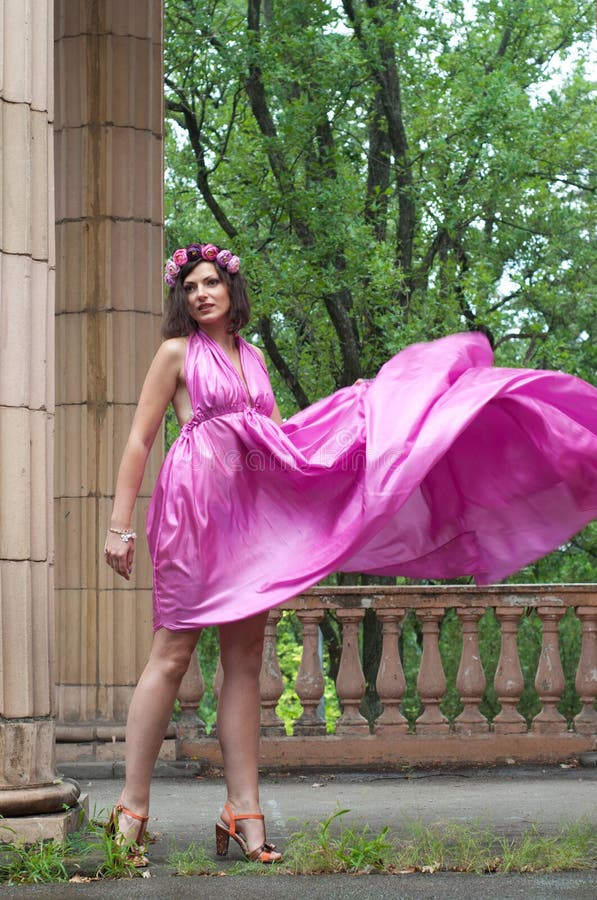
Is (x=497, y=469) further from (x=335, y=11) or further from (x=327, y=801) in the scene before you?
(x=335, y=11)

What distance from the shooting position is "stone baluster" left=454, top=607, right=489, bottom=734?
7.96 metres

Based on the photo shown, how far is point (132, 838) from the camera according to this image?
15.1ft

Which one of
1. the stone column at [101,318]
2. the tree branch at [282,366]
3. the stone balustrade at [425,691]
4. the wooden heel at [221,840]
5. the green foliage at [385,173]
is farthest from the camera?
the tree branch at [282,366]

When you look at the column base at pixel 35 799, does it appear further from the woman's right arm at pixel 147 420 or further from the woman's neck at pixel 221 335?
the woman's neck at pixel 221 335

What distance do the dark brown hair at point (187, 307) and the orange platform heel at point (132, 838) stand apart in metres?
1.76

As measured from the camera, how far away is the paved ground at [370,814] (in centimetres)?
409

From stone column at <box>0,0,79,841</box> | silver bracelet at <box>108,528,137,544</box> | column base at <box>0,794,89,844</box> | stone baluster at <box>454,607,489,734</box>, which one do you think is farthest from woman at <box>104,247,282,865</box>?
stone baluster at <box>454,607,489,734</box>

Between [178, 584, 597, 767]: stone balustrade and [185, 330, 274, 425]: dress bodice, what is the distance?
318cm

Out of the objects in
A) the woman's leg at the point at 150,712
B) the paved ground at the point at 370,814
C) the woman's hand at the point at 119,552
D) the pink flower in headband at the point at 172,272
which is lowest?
the paved ground at the point at 370,814

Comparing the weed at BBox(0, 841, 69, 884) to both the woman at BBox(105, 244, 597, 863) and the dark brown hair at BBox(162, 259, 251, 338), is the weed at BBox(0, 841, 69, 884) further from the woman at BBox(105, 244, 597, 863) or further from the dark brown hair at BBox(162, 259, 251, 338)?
the dark brown hair at BBox(162, 259, 251, 338)

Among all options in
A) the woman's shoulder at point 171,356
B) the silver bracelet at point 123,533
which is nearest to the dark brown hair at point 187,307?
Answer: the woman's shoulder at point 171,356

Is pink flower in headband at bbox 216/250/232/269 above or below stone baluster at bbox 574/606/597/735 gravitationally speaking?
above

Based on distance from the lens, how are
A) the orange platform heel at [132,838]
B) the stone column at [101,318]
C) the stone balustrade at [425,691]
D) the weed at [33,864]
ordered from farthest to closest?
the stone balustrade at [425,691]
the stone column at [101,318]
the orange platform heel at [132,838]
the weed at [33,864]

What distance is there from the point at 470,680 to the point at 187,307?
13.0 ft
